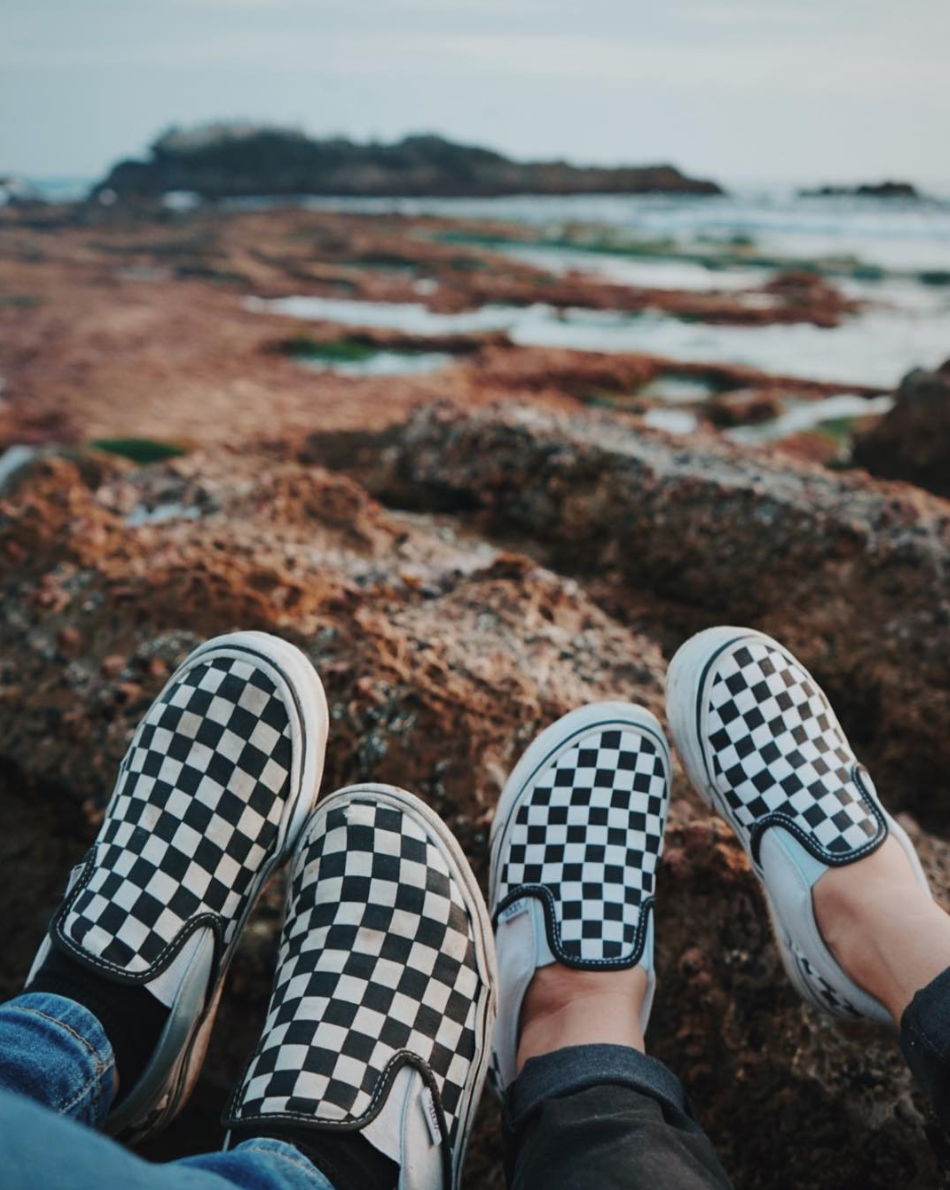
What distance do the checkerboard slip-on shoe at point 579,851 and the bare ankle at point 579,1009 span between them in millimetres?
19

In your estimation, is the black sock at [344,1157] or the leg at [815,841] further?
the leg at [815,841]

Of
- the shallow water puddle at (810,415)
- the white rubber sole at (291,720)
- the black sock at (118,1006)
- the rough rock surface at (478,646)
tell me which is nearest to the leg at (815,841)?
the rough rock surface at (478,646)

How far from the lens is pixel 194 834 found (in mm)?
1508

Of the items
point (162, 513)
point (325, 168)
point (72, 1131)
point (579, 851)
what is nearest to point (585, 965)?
point (579, 851)

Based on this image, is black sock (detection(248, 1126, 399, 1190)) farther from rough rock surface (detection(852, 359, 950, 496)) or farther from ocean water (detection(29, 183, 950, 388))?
ocean water (detection(29, 183, 950, 388))

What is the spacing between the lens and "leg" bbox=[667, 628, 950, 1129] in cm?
123

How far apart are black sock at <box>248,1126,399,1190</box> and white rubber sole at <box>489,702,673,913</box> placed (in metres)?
0.53

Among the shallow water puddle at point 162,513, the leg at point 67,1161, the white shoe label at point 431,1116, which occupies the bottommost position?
the white shoe label at point 431,1116

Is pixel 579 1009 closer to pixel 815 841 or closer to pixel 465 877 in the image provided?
pixel 465 877

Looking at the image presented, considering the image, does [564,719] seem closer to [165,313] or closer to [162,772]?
[162,772]

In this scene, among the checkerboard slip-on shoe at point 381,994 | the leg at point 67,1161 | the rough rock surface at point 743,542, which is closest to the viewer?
the leg at point 67,1161

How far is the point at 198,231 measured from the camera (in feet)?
56.1

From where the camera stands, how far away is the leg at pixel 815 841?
4.04 ft

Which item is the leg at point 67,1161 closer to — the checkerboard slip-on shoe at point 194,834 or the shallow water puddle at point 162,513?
the checkerboard slip-on shoe at point 194,834
